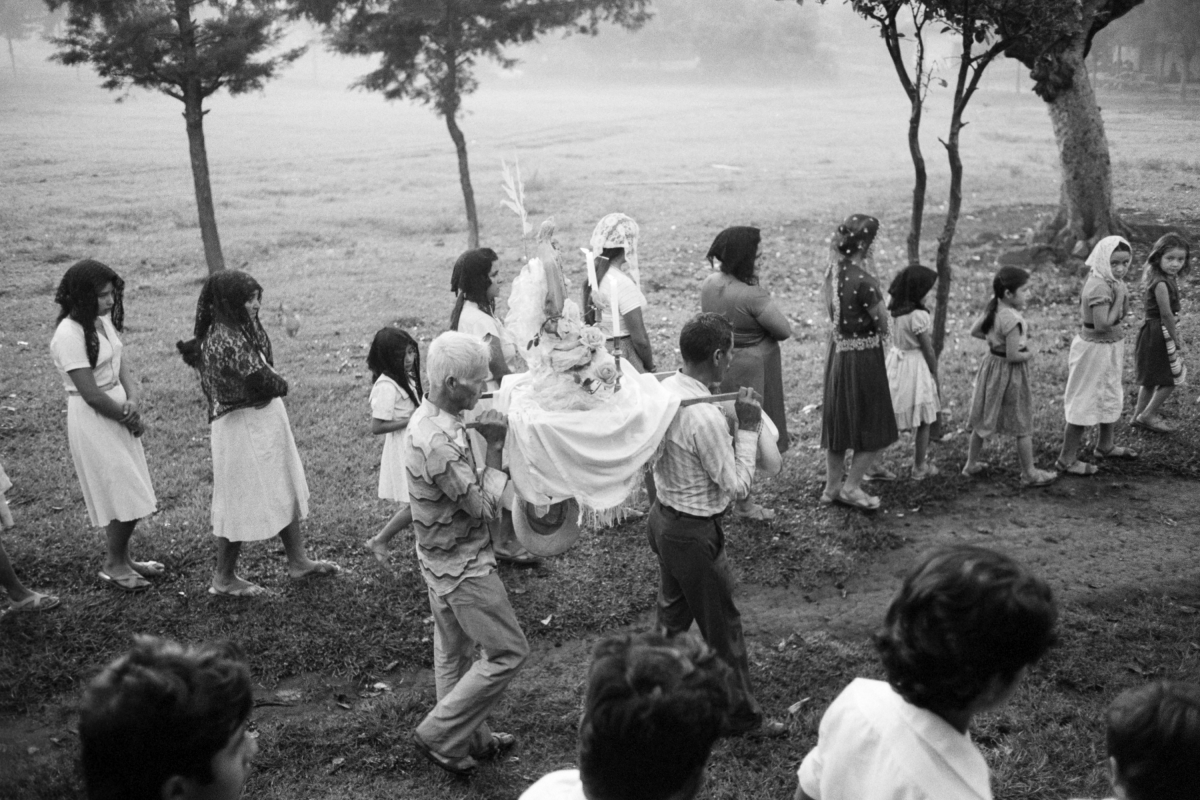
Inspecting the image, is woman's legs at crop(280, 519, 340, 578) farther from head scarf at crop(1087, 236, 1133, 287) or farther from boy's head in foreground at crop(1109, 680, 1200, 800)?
head scarf at crop(1087, 236, 1133, 287)

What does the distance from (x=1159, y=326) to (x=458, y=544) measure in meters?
6.09

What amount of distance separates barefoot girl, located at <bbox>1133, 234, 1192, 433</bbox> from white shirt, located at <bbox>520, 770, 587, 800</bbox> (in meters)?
6.84

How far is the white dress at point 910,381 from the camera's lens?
6.96 meters

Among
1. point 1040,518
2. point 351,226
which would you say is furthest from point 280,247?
point 1040,518

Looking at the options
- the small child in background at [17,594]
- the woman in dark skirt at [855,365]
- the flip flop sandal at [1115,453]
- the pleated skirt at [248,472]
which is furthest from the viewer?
the flip flop sandal at [1115,453]

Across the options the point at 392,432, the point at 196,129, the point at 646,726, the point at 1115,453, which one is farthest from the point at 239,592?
the point at 196,129

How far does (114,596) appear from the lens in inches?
226

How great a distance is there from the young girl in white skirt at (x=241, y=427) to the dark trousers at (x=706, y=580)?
2.39 m

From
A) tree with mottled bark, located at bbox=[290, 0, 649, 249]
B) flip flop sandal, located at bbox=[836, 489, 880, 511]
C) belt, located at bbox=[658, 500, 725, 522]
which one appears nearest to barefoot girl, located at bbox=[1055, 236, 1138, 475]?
flip flop sandal, located at bbox=[836, 489, 880, 511]

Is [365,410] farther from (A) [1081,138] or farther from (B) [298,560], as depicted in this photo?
(A) [1081,138]

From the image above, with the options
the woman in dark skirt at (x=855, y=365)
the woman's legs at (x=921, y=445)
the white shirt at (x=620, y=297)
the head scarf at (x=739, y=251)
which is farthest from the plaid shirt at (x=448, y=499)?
the woman's legs at (x=921, y=445)

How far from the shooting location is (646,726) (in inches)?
81.7

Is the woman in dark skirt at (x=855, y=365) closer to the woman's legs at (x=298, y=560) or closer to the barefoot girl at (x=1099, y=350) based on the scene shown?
the barefoot girl at (x=1099, y=350)

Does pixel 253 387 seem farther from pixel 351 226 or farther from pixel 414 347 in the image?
pixel 351 226
